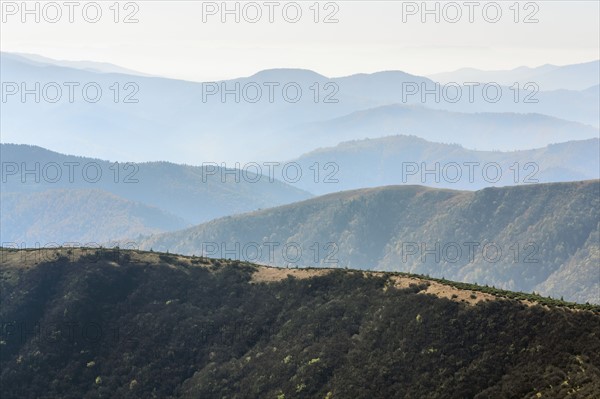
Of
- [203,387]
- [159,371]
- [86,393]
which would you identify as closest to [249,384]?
[203,387]

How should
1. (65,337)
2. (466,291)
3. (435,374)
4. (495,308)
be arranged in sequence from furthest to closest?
(65,337) < (466,291) < (495,308) < (435,374)

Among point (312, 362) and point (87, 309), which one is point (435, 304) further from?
point (87, 309)

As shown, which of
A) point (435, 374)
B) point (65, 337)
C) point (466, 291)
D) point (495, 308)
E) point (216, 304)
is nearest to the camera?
point (435, 374)

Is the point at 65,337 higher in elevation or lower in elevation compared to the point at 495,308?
lower

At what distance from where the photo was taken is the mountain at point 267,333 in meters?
87.8

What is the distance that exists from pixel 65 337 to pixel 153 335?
1271 centimetres

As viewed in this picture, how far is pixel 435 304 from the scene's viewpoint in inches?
4028

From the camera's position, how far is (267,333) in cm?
11388

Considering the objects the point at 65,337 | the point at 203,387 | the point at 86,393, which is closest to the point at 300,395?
the point at 203,387

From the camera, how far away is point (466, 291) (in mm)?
103625

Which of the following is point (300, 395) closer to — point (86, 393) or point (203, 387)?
point (203, 387)

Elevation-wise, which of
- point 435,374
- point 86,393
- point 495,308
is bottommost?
point 86,393

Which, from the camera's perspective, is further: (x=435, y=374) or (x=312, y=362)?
(x=312, y=362)

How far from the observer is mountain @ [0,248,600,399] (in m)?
87.8
